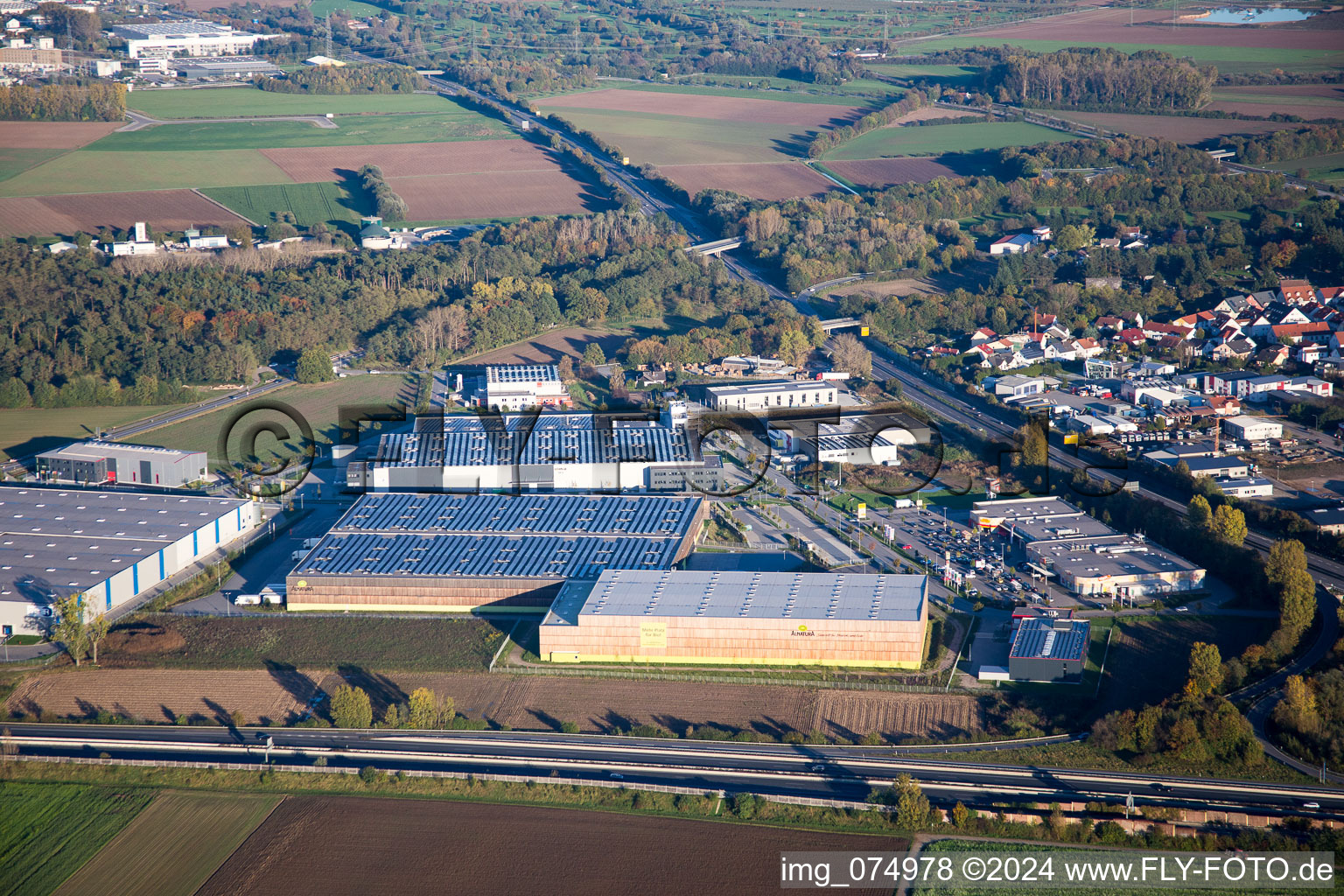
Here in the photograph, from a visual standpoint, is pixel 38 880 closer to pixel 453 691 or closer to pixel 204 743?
pixel 204 743

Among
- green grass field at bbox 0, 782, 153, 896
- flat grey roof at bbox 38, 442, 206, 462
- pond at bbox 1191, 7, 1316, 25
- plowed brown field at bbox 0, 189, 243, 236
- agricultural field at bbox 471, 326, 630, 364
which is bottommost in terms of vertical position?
green grass field at bbox 0, 782, 153, 896

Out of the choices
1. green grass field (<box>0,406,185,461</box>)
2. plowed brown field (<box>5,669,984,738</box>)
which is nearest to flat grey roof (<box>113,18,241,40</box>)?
green grass field (<box>0,406,185,461</box>)

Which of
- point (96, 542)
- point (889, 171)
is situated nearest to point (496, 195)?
point (889, 171)

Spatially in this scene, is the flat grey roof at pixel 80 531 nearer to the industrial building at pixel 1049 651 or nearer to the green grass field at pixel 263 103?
the industrial building at pixel 1049 651

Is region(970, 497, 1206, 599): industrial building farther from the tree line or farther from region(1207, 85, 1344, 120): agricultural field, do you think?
region(1207, 85, 1344, 120): agricultural field

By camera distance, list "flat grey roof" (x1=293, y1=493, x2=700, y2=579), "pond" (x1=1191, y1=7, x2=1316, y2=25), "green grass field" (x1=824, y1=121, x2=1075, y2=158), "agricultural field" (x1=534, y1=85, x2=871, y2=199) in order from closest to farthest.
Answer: "flat grey roof" (x1=293, y1=493, x2=700, y2=579) < "agricultural field" (x1=534, y1=85, x2=871, y2=199) < "green grass field" (x1=824, y1=121, x2=1075, y2=158) < "pond" (x1=1191, y1=7, x2=1316, y2=25)

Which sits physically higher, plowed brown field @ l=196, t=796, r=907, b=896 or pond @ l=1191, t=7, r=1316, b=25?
pond @ l=1191, t=7, r=1316, b=25
